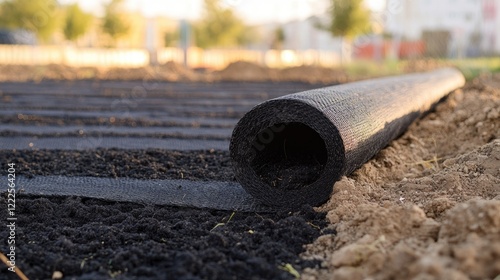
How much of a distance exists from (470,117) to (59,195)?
10.8 feet

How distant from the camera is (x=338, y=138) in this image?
289cm

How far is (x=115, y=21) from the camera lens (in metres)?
23.8

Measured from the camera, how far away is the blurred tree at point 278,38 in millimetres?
35094

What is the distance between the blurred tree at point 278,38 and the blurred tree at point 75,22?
1433cm

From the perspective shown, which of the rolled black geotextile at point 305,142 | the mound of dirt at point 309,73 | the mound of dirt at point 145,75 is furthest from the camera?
the mound of dirt at point 309,73

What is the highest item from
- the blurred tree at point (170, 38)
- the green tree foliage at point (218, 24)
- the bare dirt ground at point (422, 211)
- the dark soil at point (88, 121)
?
the green tree foliage at point (218, 24)

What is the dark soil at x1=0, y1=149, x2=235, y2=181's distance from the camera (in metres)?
3.72

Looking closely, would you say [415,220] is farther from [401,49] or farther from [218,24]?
[218,24]

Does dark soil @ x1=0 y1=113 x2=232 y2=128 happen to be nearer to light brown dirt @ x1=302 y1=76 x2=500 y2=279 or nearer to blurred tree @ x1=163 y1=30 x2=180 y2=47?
light brown dirt @ x1=302 y1=76 x2=500 y2=279

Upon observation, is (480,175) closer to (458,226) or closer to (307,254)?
(458,226)

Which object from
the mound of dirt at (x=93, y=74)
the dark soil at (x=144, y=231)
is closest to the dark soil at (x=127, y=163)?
the dark soil at (x=144, y=231)

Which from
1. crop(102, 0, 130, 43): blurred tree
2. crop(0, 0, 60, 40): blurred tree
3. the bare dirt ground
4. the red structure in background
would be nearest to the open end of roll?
the bare dirt ground

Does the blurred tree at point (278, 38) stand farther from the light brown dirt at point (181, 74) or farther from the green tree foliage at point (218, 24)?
the light brown dirt at point (181, 74)

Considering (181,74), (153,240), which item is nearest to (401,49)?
(181,74)
